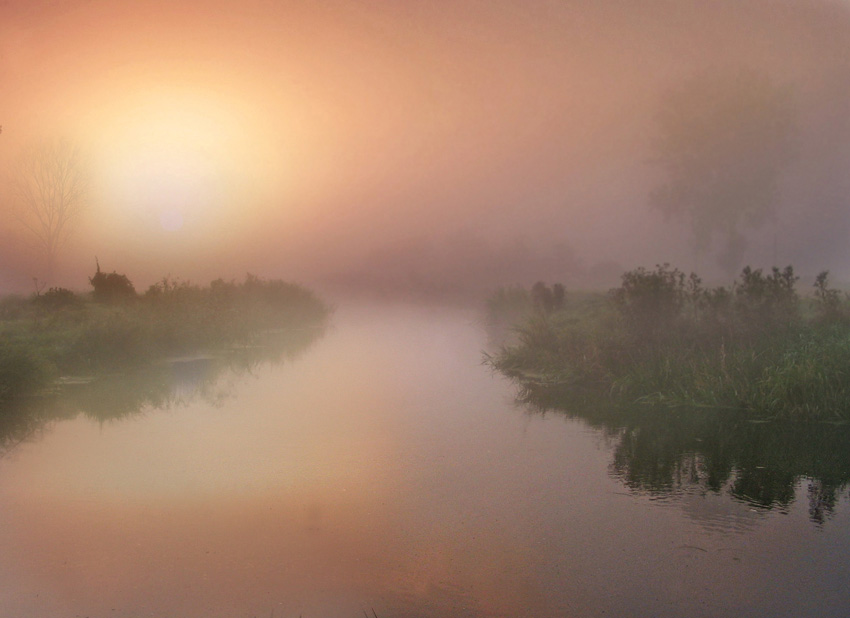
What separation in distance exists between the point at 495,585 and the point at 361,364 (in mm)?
11062

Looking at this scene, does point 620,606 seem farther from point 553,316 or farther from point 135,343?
point 553,316

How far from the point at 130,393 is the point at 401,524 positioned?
7130mm

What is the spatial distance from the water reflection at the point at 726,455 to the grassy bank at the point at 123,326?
25.9ft

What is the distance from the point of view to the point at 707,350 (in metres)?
9.80

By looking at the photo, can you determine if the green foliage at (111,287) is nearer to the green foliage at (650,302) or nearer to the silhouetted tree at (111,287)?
the silhouetted tree at (111,287)

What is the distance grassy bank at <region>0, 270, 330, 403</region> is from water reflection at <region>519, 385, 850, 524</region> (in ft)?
25.9

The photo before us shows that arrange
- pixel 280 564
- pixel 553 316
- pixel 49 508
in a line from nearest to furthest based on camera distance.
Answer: pixel 280 564, pixel 49 508, pixel 553 316

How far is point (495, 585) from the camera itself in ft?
12.0

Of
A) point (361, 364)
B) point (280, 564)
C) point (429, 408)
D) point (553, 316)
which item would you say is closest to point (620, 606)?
point (280, 564)

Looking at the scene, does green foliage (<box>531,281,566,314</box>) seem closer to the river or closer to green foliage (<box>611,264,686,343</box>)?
green foliage (<box>611,264,686,343</box>)

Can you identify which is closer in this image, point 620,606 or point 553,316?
point 620,606

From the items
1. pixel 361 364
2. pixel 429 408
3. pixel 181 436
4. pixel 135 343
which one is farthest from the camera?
pixel 361 364

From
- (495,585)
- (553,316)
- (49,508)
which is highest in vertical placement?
(553,316)

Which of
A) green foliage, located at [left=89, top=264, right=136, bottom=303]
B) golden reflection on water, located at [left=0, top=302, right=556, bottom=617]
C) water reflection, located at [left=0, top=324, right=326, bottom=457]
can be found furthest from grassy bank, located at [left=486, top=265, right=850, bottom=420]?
green foliage, located at [left=89, top=264, right=136, bottom=303]
